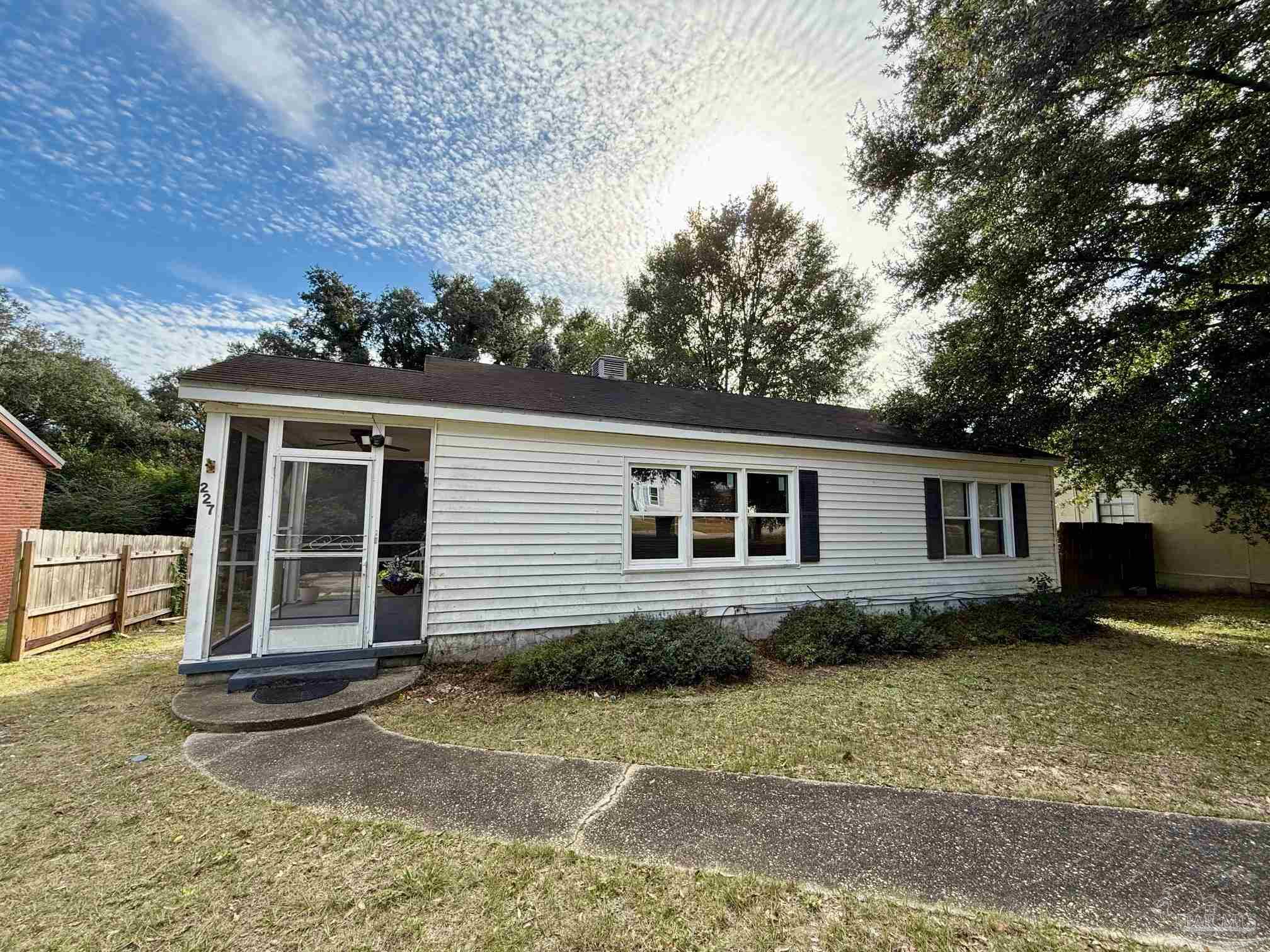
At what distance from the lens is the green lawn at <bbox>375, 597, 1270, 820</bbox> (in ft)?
11.3

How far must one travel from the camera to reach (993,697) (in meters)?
5.11

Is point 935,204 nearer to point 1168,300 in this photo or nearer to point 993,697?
point 1168,300

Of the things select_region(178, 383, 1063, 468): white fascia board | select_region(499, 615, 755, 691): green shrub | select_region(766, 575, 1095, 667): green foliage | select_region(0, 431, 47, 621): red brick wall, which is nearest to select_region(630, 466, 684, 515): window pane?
select_region(178, 383, 1063, 468): white fascia board

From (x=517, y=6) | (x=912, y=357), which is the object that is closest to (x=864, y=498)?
(x=912, y=357)

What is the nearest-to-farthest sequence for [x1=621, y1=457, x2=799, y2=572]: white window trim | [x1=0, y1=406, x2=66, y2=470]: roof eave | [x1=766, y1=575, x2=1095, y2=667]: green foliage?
[x1=766, y1=575, x2=1095, y2=667]: green foliage, [x1=621, y1=457, x2=799, y2=572]: white window trim, [x1=0, y1=406, x2=66, y2=470]: roof eave

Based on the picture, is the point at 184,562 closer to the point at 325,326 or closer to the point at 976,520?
the point at 976,520

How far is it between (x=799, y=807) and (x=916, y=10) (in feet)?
39.1

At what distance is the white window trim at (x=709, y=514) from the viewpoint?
270 inches

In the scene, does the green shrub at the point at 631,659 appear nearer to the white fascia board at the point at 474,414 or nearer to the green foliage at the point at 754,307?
the white fascia board at the point at 474,414

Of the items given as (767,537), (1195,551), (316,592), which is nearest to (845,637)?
(767,537)

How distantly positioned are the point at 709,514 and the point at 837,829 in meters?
4.73

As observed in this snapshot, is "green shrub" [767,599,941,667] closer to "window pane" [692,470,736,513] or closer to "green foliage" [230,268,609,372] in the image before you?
"window pane" [692,470,736,513]

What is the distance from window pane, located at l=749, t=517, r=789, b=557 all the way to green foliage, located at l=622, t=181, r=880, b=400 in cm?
1322

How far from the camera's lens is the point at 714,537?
734 cm
